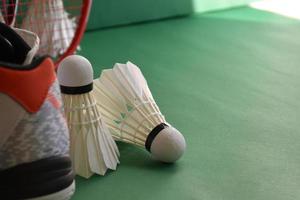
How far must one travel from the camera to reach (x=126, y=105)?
94 centimetres

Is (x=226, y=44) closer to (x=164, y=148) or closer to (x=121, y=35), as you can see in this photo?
(x=121, y=35)

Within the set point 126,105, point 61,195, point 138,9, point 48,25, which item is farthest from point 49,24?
point 61,195

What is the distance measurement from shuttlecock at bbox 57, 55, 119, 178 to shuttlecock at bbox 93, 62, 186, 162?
0.07 meters

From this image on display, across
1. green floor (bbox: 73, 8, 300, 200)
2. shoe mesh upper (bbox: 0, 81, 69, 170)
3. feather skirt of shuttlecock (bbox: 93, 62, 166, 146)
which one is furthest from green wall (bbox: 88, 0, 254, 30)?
shoe mesh upper (bbox: 0, 81, 69, 170)

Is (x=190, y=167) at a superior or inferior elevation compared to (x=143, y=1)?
inferior

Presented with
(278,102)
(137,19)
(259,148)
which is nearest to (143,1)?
(137,19)

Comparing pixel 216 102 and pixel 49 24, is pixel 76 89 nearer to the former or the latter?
pixel 216 102

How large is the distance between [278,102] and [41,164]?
28.5 inches

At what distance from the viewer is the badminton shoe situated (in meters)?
0.66

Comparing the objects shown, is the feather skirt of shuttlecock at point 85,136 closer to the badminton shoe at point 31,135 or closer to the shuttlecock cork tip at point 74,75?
the shuttlecock cork tip at point 74,75

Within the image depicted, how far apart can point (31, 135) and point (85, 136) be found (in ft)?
0.62

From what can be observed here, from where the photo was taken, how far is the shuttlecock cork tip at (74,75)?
83cm

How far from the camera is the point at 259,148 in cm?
99

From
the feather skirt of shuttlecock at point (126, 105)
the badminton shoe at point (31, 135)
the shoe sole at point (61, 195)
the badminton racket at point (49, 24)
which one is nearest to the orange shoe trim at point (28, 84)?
the badminton shoe at point (31, 135)
